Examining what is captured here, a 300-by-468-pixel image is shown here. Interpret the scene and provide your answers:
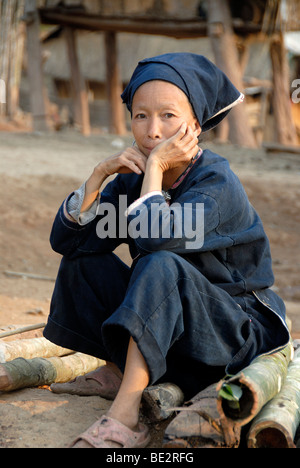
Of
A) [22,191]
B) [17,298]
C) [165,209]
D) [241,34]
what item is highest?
[241,34]

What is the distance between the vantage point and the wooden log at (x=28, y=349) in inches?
106

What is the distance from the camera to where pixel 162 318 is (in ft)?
6.40

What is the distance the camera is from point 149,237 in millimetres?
2066

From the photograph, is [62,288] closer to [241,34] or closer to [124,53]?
[241,34]

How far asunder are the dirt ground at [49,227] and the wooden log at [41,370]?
0.06 metres

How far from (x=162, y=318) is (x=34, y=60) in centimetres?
944

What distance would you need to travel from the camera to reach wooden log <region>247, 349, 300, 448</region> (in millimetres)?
1813

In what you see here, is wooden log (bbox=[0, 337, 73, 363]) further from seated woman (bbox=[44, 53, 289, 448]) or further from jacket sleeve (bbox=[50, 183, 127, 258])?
jacket sleeve (bbox=[50, 183, 127, 258])

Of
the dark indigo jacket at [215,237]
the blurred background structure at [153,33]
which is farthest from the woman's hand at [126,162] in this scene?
the blurred background structure at [153,33]

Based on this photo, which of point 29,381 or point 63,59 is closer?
point 29,381

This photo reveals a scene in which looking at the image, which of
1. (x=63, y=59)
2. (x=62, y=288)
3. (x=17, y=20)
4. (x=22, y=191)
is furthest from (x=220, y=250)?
(x=63, y=59)

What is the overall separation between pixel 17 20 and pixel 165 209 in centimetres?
1211

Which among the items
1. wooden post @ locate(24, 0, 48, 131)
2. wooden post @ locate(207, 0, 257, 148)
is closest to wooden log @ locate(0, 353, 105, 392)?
wooden post @ locate(207, 0, 257, 148)
